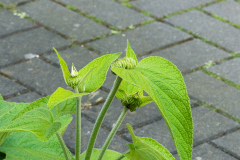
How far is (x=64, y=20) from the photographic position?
149 inches

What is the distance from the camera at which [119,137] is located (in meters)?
2.59

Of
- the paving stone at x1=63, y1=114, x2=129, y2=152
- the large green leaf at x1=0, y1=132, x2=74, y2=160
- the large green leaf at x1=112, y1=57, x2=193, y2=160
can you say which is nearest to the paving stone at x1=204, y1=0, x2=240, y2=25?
the paving stone at x1=63, y1=114, x2=129, y2=152

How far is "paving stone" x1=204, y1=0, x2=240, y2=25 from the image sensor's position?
3929 mm

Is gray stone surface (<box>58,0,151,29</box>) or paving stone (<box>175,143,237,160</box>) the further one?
gray stone surface (<box>58,0,151,29</box>)

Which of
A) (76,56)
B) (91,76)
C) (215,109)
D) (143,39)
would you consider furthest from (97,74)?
(143,39)

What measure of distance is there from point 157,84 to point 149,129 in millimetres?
1568

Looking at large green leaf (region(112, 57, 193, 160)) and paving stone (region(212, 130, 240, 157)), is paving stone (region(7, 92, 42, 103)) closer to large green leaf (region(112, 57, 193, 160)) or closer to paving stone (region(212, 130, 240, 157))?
paving stone (region(212, 130, 240, 157))

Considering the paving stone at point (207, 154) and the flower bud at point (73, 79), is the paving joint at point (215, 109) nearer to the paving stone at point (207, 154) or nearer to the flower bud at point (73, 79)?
the paving stone at point (207, 154)

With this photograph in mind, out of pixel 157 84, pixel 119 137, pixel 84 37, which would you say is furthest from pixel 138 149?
pixel 84 37

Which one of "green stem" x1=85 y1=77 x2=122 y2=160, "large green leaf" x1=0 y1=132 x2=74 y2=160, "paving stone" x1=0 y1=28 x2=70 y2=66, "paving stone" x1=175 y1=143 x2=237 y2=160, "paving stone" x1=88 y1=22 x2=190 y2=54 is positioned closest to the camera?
"green stem" x1=85 y1=77 x2=122 y2=160

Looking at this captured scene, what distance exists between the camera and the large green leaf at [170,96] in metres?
1.06

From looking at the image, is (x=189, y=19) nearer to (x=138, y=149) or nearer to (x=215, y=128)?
(x=215, y=128)

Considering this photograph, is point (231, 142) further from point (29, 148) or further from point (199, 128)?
point (29, 148)

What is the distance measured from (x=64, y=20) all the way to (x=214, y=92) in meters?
1.45
